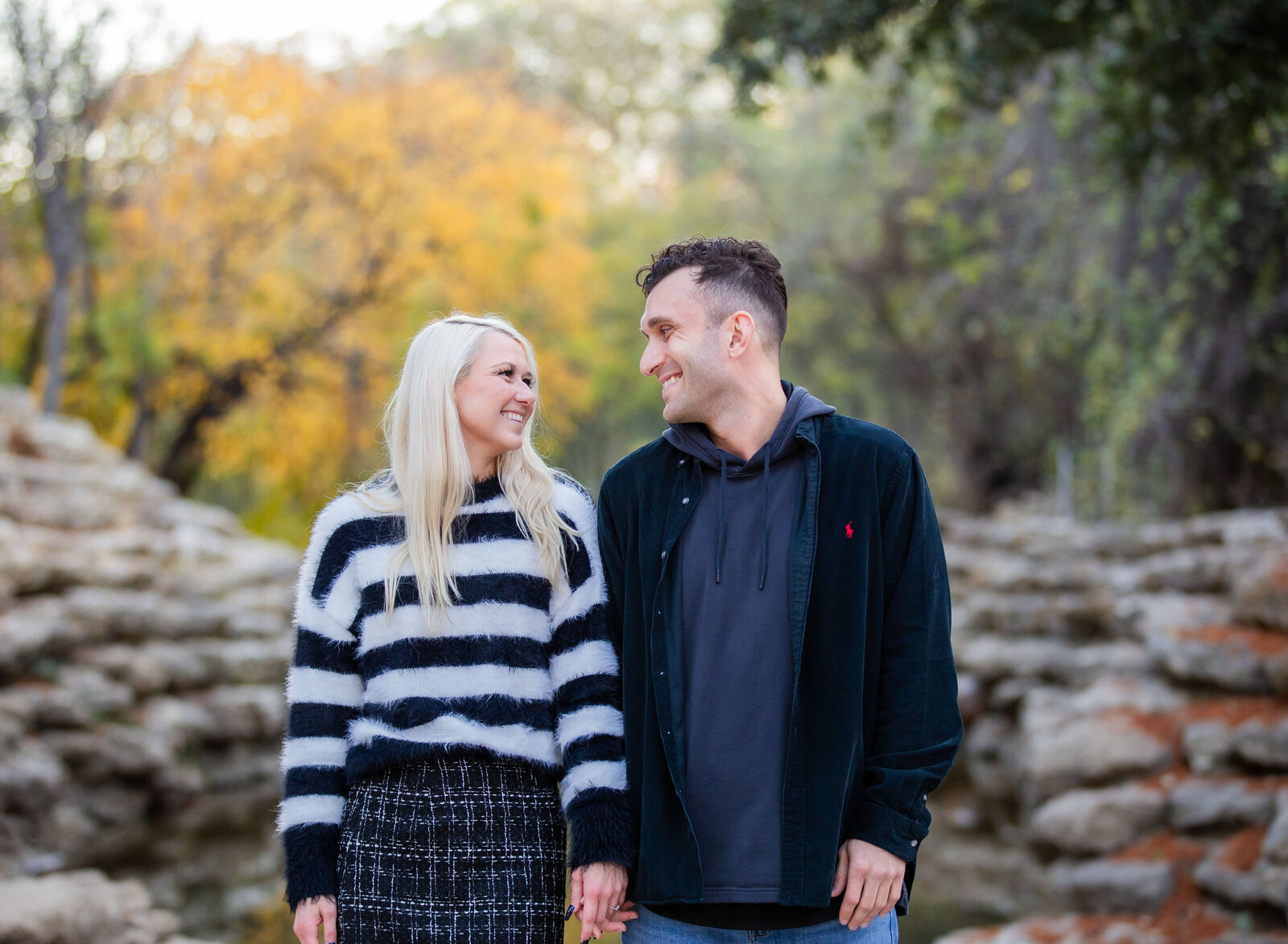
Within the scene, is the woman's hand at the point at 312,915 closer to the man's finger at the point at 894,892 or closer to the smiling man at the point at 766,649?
the smiling man at the point at 766,649

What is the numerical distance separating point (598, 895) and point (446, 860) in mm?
338

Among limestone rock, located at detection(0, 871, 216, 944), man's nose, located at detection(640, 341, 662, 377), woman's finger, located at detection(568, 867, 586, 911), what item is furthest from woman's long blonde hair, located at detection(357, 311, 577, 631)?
limestone rock, located at detection(0, 871, 216, 944)

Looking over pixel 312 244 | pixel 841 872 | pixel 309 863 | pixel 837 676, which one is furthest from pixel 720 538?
pixel 312 244

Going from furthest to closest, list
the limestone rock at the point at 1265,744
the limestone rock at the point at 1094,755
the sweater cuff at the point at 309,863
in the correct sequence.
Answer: the limestone rock at the point at 1094,755
the limestone rock at the point at 1265,744
the sweater cuff at the point at 309,863

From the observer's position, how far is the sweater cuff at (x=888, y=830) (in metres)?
2.30

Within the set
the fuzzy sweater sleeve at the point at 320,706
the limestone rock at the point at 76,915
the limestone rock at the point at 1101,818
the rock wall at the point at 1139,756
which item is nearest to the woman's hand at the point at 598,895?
the fuzzy sweater sleeve at the point at 320,706

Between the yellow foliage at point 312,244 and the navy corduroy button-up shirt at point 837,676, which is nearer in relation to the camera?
the navy corduroy button-up shirt at point 837,676

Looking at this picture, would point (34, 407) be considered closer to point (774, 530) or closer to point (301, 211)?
point (301, 211)

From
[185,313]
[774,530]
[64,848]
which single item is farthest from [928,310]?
[774,530]

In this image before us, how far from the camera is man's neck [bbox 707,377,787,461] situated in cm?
261

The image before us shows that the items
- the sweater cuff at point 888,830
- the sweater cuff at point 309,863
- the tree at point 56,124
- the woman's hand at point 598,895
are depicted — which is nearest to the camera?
the sweater cuff at point 888,830

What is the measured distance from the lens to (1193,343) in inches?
446

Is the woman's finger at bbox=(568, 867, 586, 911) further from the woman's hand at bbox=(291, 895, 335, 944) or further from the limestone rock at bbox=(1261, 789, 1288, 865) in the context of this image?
the limestone rock at bbox=(1261, 789, 1288, 865)

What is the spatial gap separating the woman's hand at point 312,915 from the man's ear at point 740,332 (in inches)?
57.0
